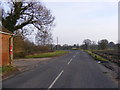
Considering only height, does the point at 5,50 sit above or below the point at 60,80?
above

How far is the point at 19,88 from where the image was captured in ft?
31.1

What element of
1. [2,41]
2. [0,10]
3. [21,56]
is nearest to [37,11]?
[0,10]

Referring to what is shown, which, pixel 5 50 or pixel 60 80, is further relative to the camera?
pixel 5 50

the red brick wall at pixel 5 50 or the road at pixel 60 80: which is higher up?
the red brick wall at pixel 5 50

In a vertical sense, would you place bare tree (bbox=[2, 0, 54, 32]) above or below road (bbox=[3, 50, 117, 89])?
above

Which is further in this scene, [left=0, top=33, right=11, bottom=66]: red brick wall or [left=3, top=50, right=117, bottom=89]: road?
[left=0, top=33, right=11, bottom=66]: red brick wall

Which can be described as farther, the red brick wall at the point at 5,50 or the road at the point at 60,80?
the red brick wall at the point at 5,50

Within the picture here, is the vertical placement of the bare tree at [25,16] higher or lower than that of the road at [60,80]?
higher

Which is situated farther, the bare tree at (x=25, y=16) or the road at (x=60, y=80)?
the bare tree at (x=25, y=16)

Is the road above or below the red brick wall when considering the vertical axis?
below

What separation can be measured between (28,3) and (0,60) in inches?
667

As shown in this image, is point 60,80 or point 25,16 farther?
point 25,16

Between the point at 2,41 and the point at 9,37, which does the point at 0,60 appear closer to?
the point at 2,41

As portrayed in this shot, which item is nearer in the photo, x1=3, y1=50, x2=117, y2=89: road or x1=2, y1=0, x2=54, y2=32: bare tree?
x1=3, y1=50, x2=117, y2=89: road
